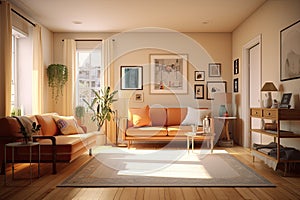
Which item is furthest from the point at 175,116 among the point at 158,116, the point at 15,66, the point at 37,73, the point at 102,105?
the point at 15,66

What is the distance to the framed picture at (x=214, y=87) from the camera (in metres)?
7.80

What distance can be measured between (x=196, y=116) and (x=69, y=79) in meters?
3.05

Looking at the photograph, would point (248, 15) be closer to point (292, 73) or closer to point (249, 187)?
point (292, 73)

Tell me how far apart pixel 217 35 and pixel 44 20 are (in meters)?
3.93

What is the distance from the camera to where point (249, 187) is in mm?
3676

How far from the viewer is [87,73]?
7.92 metres

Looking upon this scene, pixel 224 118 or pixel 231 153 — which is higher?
pixel 224 118

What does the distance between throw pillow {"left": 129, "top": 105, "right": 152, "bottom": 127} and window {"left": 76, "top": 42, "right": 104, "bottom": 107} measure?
49.0 inches

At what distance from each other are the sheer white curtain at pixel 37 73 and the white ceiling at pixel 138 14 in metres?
0.36

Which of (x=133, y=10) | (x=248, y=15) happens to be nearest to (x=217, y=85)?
(x=248, y=15)

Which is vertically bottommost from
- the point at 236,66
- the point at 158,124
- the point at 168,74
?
the point at 158,124

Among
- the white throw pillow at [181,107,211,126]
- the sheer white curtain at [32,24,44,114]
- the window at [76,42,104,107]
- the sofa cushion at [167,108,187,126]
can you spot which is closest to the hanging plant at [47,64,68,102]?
the window at [76,42,104,107]

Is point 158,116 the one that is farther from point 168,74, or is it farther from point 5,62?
point 5,62

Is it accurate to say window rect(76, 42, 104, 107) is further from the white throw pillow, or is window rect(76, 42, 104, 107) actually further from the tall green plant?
the white throw pillow
